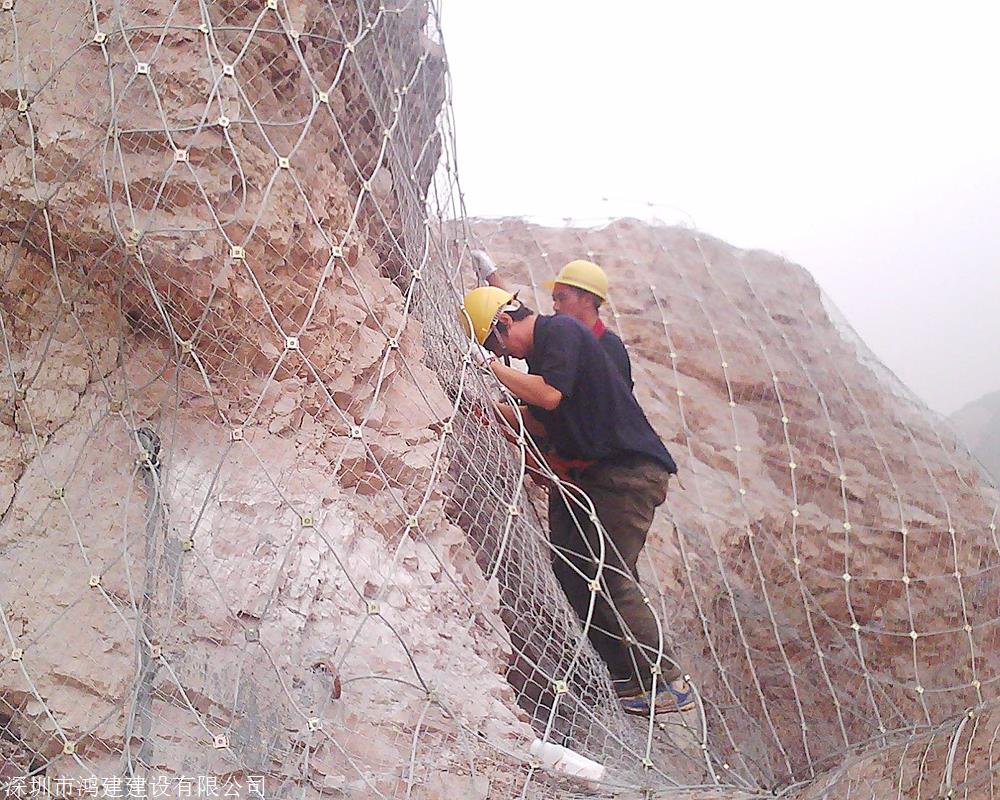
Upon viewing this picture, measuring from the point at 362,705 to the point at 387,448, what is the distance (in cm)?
28

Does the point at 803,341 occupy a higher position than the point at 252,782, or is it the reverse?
the point at 803,341

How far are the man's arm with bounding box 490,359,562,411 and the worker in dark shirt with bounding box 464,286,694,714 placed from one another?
22 millimetres

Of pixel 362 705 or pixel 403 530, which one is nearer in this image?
pixel 362 705

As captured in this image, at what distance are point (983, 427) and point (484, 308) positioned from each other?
61.0 inches

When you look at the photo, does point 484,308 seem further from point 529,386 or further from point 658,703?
point 658,703

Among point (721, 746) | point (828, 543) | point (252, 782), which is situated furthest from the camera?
point (828, 543)

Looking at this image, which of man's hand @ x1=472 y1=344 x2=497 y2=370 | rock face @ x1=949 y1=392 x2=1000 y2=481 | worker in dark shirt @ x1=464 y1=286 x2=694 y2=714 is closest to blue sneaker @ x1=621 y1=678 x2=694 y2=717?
worker in dark shirt @ x1=464 y1=286 x2=694 y2=714

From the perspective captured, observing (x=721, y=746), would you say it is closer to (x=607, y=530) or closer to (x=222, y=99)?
(x=607, y=530)

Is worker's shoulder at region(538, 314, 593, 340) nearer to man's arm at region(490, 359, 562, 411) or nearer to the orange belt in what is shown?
man's arm at region(490, 359, 562, 411)

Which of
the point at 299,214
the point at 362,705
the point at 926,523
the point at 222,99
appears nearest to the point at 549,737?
the point at 362,705

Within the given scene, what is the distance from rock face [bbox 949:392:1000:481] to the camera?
207 cm

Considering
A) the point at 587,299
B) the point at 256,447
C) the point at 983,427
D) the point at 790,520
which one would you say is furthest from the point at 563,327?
the point at 983,427

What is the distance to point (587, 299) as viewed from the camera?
53.5 inches

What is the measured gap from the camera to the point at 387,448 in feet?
3.21
